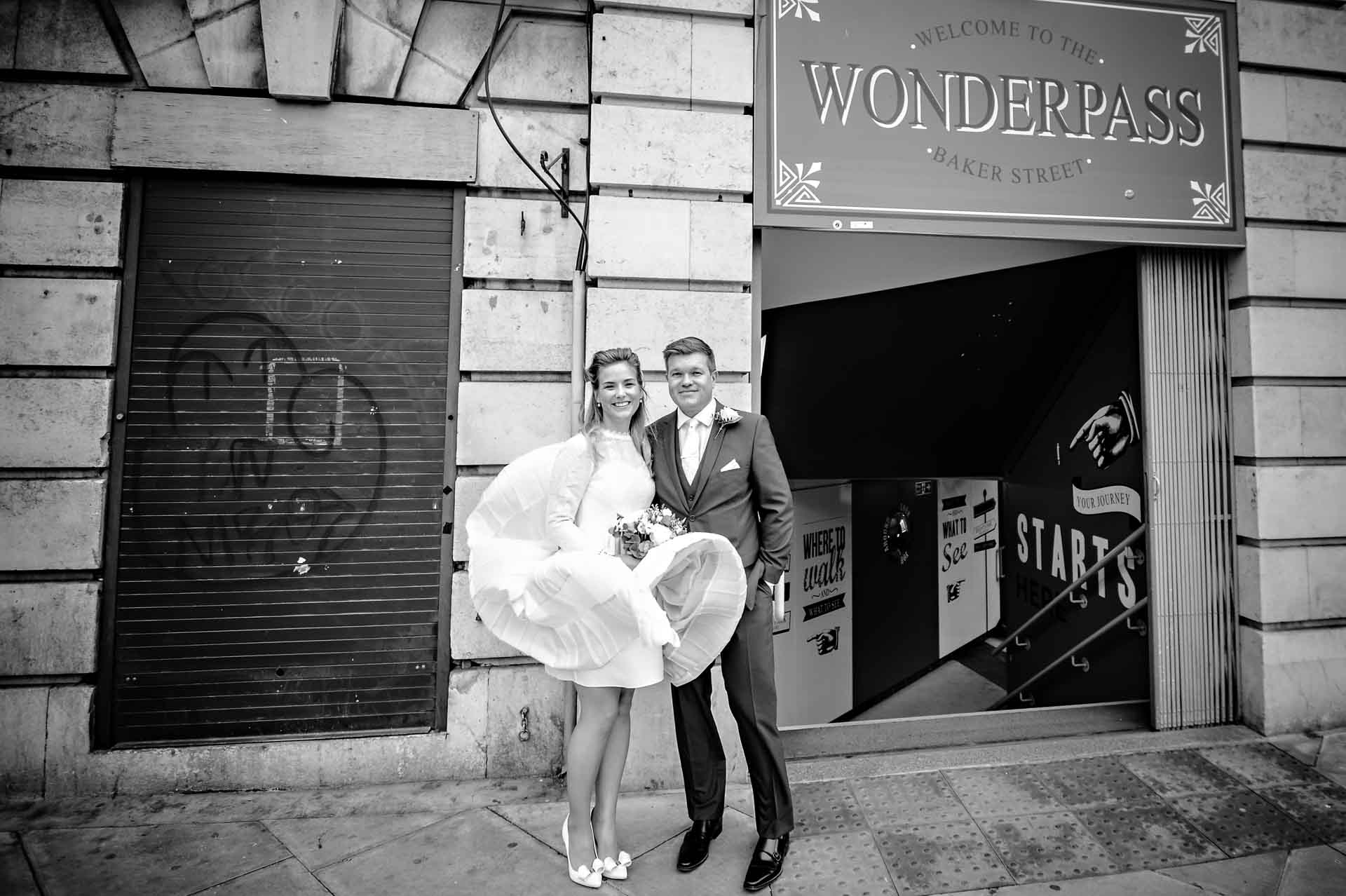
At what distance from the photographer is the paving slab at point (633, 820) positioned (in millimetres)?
2979

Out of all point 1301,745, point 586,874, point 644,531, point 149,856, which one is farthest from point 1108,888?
point 149,856

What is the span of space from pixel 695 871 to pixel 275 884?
1869 mm

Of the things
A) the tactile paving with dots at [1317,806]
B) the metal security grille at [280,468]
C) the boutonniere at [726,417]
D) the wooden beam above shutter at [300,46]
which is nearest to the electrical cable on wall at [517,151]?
the metal security grille at [280,468]

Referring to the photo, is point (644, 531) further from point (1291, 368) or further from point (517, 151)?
point (1291, 368)

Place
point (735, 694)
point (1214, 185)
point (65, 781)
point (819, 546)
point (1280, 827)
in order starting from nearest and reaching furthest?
point (735, 694) < point (1280, 827) < point (65, 781) < point (1214, 185) < point (819, 546)

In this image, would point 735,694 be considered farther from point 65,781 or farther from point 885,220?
point 65,781

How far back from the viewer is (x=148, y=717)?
354cm

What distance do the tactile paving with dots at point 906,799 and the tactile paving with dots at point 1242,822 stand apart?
1.16 m

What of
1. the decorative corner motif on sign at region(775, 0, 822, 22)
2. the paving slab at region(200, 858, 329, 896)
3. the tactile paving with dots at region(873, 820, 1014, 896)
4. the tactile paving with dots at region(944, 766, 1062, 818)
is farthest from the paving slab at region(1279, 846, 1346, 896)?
the decorative corner motif on sign at region(775, 0, 822, 22)

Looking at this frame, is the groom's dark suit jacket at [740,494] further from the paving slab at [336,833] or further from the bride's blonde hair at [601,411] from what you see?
the paving slab at [336,833]

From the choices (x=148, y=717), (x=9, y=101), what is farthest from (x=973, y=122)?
(x=148, y=717)

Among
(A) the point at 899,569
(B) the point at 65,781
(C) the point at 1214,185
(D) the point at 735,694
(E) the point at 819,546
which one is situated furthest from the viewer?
(A) the point at 899,569

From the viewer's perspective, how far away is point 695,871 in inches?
108

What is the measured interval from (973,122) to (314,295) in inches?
171
